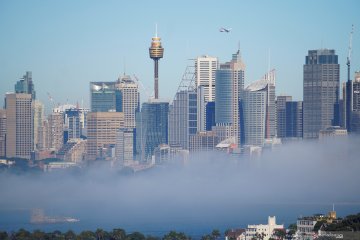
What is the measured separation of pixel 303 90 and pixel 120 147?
18.0 m

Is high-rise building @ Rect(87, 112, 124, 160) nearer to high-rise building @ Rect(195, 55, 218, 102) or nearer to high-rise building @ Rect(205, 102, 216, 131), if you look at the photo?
high-rise building @ Rect(205, 102, 216, 131)

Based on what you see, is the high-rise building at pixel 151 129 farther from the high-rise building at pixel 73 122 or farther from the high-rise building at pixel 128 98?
the high-rise building at pixel 73 122

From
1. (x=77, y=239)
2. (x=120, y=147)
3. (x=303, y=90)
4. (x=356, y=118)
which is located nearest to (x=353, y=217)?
(x=77, y=239)

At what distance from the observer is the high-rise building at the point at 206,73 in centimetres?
11988

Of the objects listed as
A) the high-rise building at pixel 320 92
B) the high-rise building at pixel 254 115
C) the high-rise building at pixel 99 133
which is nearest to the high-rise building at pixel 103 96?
the high-rise building at pixel 99 133

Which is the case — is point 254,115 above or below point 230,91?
below

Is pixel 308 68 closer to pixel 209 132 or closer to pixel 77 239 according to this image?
pixel 209 132

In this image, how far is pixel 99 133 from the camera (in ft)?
400

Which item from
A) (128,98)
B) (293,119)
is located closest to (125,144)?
(128,98)

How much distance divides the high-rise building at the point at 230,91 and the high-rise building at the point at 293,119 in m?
4.30

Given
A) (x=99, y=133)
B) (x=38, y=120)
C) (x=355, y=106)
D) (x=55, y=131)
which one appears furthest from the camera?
(x=55, y=131)

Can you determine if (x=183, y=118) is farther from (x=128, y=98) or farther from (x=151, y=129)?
(x=128, y=98)

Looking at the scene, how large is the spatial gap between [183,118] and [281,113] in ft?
28.5

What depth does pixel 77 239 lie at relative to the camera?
41.8 m
